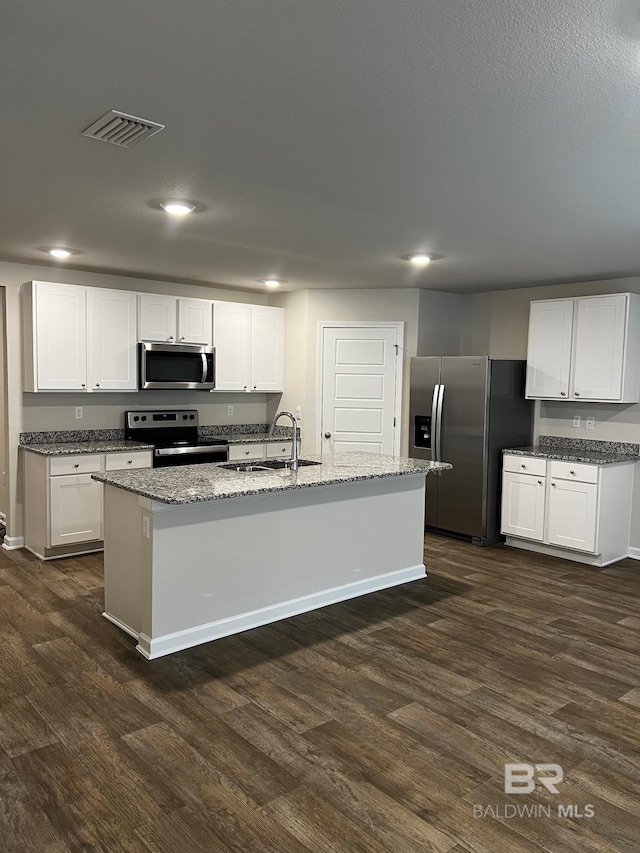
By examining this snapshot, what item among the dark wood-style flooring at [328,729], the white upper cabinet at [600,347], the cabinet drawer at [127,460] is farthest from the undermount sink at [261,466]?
the white upper cabinet at [600,347]

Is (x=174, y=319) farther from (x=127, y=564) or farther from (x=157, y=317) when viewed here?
(x=127, y=564)

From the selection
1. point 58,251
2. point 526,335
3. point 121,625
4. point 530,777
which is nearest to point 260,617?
point 121,625

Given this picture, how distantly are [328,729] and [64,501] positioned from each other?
324 centimetres

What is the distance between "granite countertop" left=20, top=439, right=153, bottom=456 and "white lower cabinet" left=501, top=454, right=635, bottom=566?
3338 mm

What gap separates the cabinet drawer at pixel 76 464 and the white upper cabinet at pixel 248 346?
1.60 m

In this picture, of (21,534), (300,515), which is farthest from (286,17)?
(21,534)

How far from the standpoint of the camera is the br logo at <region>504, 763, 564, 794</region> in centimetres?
238

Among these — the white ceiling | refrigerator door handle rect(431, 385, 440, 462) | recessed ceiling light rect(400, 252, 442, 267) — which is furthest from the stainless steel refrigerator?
the white ceiling

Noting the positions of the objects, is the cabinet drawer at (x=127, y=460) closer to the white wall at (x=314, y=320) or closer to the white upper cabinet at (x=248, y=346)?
the white upper cabinet at (x=248, y=346)

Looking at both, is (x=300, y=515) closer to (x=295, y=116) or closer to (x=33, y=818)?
(x=33, y=818)

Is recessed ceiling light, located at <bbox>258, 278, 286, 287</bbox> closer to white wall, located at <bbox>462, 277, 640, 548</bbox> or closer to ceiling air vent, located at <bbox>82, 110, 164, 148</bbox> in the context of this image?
white wall, located at <bbox>462, 277, 640, 548</bbox>

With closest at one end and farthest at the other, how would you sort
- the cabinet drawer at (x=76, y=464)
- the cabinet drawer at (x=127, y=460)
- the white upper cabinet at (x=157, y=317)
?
the cabinet drawer at (x=76, y=464) < the cabinet drawer at (x=127, y=460) < the white upper cabinet at (x=157, y=317)

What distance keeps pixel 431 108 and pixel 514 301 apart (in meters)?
4.62

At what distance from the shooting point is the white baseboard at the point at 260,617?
3.48 meters
